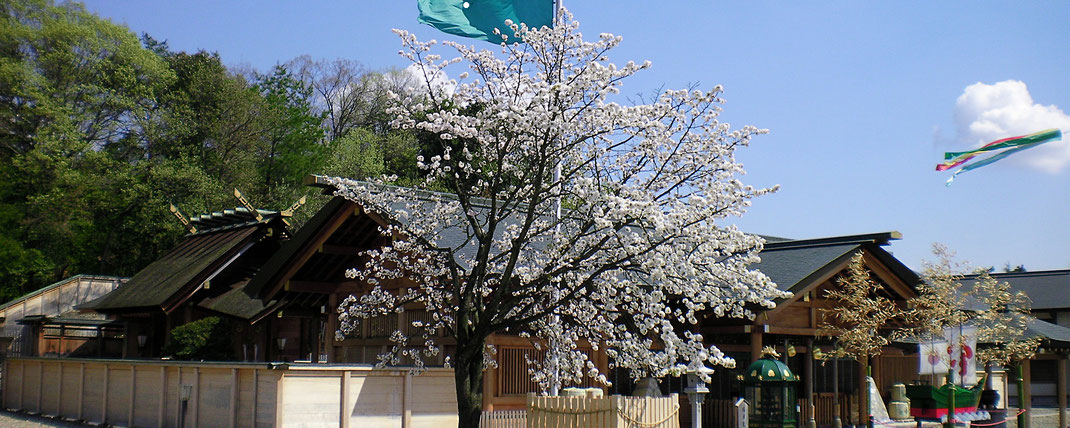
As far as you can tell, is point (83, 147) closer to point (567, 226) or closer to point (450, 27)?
point (450, 27)

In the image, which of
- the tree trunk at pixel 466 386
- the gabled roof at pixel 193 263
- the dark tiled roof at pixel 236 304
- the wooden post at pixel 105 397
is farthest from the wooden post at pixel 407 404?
the gabled roof at pixel 193 263

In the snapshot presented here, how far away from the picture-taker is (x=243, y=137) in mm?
50844

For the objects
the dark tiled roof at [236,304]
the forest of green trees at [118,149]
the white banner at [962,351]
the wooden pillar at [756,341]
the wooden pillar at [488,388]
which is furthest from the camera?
the forest of green trees at [118,149]

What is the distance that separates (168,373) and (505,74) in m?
10.1

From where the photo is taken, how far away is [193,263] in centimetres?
3094

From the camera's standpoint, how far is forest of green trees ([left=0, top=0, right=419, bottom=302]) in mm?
45625

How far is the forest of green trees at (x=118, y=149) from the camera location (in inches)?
1796

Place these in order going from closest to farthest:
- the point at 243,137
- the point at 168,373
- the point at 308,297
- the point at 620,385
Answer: the point at 168,373, the point at 620,385, the point at 308,297, the point at 243,137

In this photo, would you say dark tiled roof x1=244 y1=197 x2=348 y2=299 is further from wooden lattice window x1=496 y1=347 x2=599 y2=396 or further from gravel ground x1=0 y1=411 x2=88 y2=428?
wooden lattice window x1=496 y1=347 x2=599 y2=396

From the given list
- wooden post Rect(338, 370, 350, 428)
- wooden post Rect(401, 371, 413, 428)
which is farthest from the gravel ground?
wooden post Rect(401, 371, 413, 428)

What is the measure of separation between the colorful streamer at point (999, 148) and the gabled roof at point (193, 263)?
20.0m

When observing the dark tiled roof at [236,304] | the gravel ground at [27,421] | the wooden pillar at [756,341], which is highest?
the dark tiled roof at [236,304]

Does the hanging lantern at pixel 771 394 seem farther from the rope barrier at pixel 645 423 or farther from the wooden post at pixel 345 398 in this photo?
the wooden post at pixel 345 398

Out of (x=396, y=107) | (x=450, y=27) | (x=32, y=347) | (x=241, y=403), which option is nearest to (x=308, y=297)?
(x=241, y=403)
